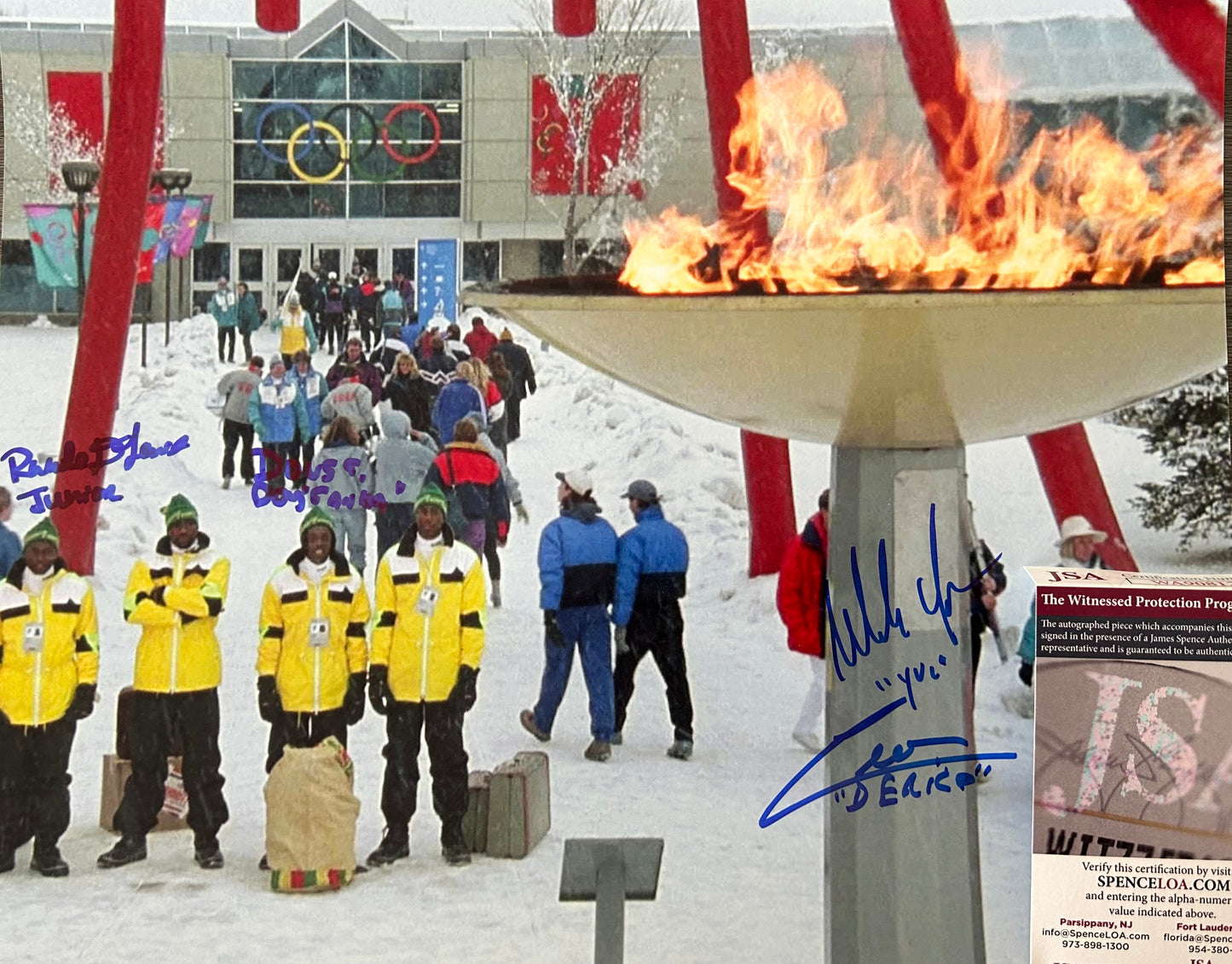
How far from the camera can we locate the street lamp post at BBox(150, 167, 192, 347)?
3.13 m

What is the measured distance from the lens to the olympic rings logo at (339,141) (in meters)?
3.15

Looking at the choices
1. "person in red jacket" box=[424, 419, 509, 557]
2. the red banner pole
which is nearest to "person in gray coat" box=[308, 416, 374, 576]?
"person in red jacket" box=[424, 419, 509, 557]

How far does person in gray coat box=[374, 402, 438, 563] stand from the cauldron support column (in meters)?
0.87

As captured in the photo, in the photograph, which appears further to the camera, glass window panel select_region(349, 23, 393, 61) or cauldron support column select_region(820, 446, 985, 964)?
glass window panel select_region(349, 23, 393, 61)

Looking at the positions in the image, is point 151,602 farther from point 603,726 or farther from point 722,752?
point 722,752

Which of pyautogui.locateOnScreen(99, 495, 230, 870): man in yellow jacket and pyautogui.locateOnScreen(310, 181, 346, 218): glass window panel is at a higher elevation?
pyautogui.locateOnScreen(310, 181, 346, 218): glass window panel

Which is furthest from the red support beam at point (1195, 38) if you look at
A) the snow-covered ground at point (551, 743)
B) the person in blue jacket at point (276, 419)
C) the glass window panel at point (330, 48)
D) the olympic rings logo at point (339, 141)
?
the person in blue jacket at point (276, 419)

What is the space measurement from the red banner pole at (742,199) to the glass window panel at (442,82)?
1.40 ft

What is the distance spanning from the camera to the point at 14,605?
307 centimetres
